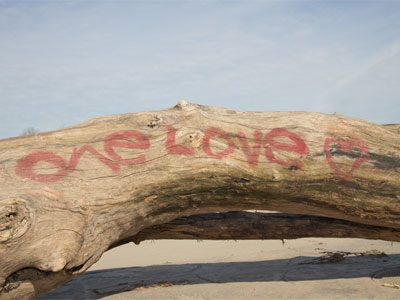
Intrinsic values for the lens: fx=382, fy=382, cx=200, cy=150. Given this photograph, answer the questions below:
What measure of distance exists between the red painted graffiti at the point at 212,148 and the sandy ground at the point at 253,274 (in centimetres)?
128

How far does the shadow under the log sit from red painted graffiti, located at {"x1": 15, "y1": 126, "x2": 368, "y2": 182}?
5.10 ft

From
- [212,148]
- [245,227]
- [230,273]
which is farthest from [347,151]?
[230,273]

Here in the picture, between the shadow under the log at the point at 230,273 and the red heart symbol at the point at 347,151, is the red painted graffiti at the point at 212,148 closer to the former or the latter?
the red heart symbol at the point at 347,151

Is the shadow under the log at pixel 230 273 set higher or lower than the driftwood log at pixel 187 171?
lower

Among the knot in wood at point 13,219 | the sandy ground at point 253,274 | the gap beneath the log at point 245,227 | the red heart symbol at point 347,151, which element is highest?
the red heart symbol at point 347,151

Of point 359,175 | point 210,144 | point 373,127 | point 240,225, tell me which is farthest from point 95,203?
point 373,127

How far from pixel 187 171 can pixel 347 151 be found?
5.22 feet

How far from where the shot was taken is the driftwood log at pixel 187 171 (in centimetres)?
327

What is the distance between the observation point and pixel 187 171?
11.9ft

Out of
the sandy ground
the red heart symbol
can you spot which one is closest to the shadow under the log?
the sandy ground

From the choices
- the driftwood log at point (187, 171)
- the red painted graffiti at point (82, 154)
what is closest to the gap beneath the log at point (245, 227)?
the driftwood log at point (187, 171)

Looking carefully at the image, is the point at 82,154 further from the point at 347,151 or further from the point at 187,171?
the point at 347,151

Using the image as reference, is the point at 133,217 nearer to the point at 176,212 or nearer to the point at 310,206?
the point at 176,212

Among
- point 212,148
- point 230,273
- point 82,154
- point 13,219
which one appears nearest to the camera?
point 13,219
